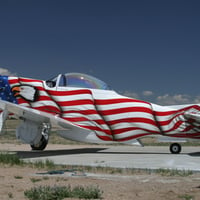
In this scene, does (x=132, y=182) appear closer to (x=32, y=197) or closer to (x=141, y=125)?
(x=32, y=197)

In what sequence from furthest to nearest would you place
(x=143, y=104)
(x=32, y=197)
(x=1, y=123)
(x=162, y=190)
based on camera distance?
(x=143, y=104) < (x=1, y=123) < (x=162, y=190) < (x=32, y=197)

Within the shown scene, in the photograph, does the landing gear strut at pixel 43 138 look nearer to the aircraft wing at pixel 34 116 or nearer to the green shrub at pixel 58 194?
the aircraft wing at pixel 34 116

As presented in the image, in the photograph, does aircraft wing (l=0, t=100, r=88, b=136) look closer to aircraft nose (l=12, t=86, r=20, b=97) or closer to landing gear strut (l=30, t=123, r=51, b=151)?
aircraft nose (l=12, t=86, r=20, b=97)

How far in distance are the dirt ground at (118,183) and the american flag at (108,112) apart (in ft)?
15.9

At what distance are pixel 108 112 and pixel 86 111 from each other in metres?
0.89

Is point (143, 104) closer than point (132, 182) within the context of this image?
No

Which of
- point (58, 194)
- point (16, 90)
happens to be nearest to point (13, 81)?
point (16, 90)

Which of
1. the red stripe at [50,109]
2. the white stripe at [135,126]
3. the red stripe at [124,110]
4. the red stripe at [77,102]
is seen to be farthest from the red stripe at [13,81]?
the white stripe at [135,126]

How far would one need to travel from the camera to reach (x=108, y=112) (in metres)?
12.8

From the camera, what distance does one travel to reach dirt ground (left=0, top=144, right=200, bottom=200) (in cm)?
516

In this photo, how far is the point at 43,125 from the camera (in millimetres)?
14172

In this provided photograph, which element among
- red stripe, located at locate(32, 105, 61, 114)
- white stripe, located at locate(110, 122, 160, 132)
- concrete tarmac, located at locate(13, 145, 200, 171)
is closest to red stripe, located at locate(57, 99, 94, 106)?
red stripe, located at locate(32, 105, 61, 114)

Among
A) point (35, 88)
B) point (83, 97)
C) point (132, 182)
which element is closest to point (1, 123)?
point (35, 88)

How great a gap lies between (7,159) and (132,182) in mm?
4760
